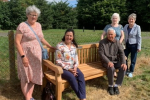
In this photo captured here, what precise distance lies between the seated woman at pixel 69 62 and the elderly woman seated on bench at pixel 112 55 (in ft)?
2.61

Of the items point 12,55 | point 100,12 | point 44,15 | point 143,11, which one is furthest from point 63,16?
point 12,55

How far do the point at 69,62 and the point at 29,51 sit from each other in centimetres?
86

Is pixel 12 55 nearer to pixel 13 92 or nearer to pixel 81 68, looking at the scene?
pixel 13 92

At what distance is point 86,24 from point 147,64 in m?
29.8

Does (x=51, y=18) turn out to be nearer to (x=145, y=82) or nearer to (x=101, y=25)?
(x=101, y=25)

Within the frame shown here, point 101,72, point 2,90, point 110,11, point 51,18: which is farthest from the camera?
point 110,11

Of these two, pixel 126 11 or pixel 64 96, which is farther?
pixel 126 11

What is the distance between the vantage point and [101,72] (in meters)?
3.74

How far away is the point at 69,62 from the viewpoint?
3.31 metres

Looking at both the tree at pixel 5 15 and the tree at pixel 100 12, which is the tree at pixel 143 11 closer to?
the tree at pixel 100 12

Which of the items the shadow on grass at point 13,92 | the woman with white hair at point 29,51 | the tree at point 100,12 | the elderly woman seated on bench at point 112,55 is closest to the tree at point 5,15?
the tree at point 100,12

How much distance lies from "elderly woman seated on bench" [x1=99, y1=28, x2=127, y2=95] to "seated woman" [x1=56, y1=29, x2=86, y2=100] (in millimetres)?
796

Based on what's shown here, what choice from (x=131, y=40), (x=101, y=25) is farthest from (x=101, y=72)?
(x=101, y=25)

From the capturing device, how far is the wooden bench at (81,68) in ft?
9.80
